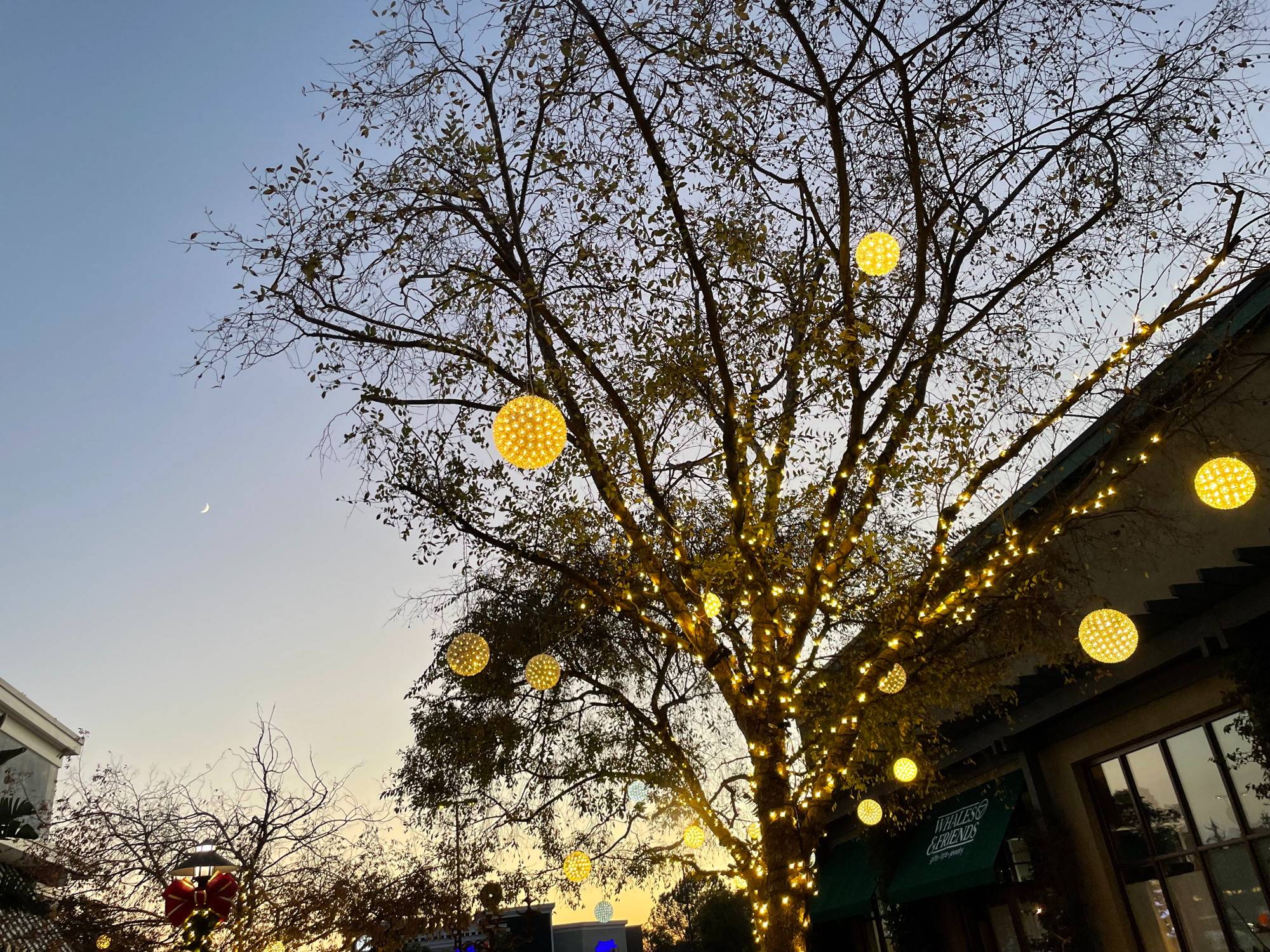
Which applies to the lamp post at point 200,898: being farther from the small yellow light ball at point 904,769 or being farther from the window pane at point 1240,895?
the window pane at point 1240,895

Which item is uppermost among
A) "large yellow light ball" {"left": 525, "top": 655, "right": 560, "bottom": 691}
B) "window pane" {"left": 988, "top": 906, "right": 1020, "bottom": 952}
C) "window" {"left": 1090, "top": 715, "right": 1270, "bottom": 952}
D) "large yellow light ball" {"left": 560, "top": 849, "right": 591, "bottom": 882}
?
"large yellow light ball" {"left": 525, "top": 655, "right": 560, "bottom": 691}

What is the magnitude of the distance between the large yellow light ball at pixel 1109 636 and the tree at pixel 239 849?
1284 centimetres

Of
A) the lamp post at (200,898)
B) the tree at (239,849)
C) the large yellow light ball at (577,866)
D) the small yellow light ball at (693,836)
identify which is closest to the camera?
the lamp post at (200,898)

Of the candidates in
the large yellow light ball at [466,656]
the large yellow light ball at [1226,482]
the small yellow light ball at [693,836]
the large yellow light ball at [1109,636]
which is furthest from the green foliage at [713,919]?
the large yellow light ball at [1226,482]

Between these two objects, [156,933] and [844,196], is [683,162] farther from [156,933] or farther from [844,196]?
[156,933]

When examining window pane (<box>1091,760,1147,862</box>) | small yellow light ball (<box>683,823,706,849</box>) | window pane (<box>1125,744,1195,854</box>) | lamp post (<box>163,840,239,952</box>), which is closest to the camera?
window pane (<box>1125,744,1195,854</box>)

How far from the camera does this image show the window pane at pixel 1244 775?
24.3 feet

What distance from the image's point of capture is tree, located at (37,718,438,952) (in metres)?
13.5

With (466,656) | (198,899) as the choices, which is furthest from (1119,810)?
(198,899)

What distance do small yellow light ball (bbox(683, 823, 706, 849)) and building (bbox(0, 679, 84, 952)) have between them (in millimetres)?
7167

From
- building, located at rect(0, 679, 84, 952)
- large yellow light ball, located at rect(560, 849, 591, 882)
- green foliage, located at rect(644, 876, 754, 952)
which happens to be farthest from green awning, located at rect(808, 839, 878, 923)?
building, located at rect(0, 679, 84, 952)

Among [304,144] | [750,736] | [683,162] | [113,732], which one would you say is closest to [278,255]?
[304,144]

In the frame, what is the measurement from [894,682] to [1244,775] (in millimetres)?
3256

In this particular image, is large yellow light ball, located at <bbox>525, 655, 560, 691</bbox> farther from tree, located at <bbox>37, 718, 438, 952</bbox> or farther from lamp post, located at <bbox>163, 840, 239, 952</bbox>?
tree, located at <bbox>37, 718, 438, 952</bbox>
